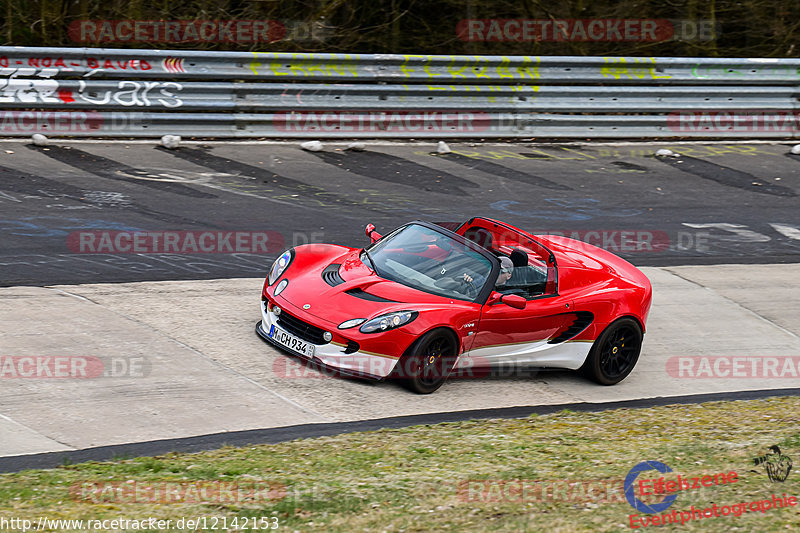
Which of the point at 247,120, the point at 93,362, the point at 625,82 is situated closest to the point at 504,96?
the point at 625,82

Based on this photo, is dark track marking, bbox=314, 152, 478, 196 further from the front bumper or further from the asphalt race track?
the front bumper

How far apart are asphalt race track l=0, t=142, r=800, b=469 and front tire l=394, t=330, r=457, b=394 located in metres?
0.16

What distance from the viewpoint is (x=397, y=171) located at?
14562mm

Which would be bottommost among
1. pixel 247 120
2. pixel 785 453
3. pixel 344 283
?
pixel 785 453

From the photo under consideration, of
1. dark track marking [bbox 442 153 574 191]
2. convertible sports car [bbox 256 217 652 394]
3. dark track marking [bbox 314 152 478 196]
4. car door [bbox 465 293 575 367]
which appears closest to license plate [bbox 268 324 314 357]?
convertible sports car [bbox 256 217 652 394]

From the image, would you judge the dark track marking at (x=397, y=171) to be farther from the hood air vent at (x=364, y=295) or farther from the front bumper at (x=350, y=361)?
the front bumper at (x=350, y=361)

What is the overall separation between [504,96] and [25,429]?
478 inches

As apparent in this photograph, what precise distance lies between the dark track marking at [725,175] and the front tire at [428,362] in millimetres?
9809

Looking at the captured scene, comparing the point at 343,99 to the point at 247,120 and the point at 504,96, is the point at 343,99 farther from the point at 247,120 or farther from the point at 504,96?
the point at 504,96

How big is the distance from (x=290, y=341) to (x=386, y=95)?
29.7 ft

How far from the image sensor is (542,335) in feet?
26.6

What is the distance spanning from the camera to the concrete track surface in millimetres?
6383

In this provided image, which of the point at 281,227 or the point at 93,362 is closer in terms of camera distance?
the point at 93,362

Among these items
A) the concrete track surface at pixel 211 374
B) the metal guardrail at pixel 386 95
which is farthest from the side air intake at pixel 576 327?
the metal guardrail at pixel 386 95
